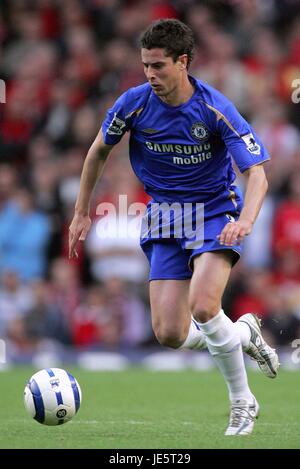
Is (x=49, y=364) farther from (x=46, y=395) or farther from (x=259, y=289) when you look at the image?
(x=46, y=395)

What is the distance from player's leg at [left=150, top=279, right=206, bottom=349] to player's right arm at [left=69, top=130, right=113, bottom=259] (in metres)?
0.54

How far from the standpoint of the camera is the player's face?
20.7 ft

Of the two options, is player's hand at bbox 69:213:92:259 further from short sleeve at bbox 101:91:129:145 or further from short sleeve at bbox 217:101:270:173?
short sleeve at bbox 217:101:270:173

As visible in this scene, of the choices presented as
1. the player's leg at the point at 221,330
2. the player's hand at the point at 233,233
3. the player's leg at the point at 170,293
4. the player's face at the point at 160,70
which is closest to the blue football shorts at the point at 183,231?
the player's leg at the point at 170,293

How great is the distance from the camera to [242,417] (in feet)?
20.5

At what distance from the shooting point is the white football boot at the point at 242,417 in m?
6.18

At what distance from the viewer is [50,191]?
12.9 m

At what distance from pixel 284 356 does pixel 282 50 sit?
4408 millimetres

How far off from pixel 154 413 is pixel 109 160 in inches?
241

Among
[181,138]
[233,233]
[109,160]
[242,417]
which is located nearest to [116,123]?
[181,138]

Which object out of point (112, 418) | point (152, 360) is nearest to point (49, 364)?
point (152, 360)

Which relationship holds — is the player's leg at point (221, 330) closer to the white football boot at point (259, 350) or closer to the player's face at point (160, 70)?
the white football boot at point (259, 350)

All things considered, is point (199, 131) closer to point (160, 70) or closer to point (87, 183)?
point (160, 70)

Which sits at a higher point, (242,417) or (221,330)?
(221,330)
